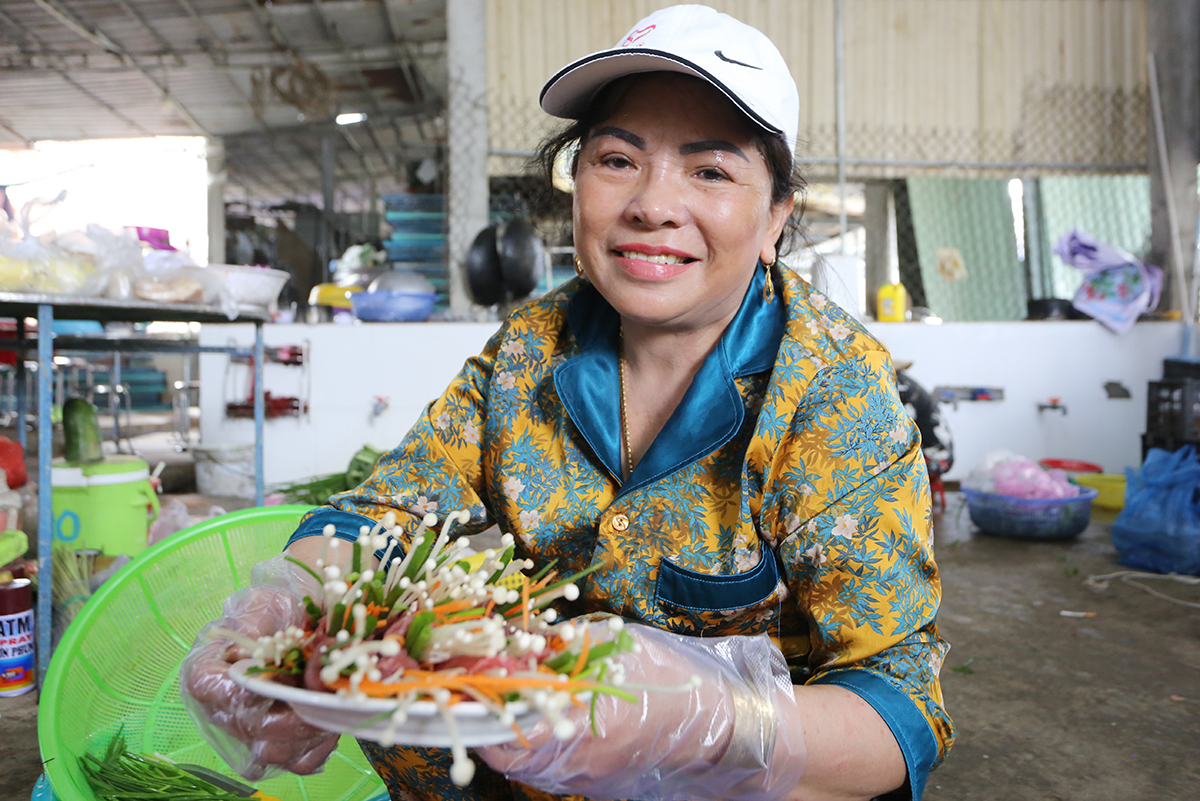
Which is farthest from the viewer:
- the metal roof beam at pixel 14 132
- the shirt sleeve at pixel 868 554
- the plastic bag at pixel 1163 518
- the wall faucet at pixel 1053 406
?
the metal roof beam at pixel 14 132

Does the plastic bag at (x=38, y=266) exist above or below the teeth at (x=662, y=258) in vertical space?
above

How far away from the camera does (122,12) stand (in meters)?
8.41

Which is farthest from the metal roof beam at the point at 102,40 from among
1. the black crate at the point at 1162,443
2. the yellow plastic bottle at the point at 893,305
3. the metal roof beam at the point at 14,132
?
the black crate at the point at 1162,443

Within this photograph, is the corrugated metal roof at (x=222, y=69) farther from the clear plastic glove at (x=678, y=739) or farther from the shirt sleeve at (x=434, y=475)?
the clear plastic glove at (x=678, y=739)

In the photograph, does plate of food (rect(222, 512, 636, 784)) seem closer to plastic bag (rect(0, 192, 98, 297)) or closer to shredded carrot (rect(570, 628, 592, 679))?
shredded carrot (rect(570, 628, 592, 679))

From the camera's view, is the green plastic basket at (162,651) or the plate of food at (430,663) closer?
the plate of food at (430,663)

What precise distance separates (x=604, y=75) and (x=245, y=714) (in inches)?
35.4

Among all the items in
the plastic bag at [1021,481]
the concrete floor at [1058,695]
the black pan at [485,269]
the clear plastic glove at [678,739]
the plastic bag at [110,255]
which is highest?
the black pan at [485,269]

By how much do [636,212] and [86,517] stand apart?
7.49 ft

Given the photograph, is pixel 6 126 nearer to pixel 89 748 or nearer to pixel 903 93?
pixel 903 93

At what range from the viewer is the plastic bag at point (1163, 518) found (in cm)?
320

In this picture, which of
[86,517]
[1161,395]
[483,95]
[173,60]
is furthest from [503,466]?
[173,60]

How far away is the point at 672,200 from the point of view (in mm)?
1038

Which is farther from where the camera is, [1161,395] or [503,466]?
[1161,395]
